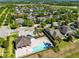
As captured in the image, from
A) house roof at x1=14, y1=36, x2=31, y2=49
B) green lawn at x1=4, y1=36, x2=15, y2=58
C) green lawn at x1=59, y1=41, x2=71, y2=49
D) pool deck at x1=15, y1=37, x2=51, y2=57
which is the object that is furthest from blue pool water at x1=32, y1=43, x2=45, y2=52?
green lawn at x1=4, y1=36, x2=15, y2=58

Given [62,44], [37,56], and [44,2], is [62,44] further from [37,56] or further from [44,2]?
[44,2]

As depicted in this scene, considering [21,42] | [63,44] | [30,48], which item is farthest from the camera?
[63,44]

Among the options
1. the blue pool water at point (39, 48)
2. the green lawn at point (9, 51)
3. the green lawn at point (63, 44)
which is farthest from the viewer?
the green lawn at point (63, 44)

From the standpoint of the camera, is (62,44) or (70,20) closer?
(62,44)

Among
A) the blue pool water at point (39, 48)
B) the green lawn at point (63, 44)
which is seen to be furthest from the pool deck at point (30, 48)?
the green lawn at point (63, 44)

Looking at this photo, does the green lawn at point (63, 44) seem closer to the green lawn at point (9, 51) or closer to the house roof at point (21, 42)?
the house roof at point (21, 42)

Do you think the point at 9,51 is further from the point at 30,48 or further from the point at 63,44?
the point at 63,44

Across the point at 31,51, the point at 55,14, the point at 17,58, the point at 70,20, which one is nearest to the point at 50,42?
the point at 31,51

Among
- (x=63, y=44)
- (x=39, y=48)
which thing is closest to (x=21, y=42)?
(x=39, y=48)

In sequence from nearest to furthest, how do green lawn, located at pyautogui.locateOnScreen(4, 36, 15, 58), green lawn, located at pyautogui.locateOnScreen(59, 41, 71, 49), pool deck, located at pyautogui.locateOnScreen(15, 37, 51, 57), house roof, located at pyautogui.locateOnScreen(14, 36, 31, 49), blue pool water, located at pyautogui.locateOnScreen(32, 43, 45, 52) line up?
green lawn, located at pyautogui.locateOnScreen(4, 36, 15, 58), pool deck, located at pyautogui.locateOnScreen(15, 37, 51, 57), blue pool water, located at pyautogui.locateOnScreen(32, 43, 45, 52), house roof, located at pyautogui.locateOnScreen(14, 36, 31, 49), green lawn, located at pyautogui.locateOnScreen(59, 41, 71, 49)

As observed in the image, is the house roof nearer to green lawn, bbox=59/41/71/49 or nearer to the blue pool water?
the blue pool water

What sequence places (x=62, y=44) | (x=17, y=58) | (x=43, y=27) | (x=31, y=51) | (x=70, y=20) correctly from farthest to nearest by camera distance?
(x=70, y=20), (x=43, y=27), (x=62, y=44), (x=31, y=51), (x=17, y=58)
